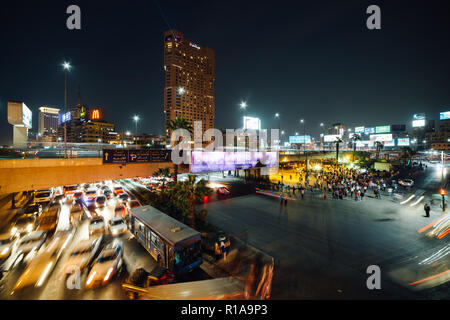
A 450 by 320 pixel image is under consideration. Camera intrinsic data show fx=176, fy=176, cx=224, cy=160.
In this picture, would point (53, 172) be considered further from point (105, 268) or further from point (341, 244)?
point (341, 244)

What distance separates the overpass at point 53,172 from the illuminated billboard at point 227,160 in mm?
7490

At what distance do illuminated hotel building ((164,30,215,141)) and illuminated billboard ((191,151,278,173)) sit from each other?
104 metres

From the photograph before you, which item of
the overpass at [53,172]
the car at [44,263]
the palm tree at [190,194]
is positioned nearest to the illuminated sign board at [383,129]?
the palm tree at [190,194]

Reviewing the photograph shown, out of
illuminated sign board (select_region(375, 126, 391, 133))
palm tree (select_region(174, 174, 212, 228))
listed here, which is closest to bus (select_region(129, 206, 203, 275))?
palm tree (select_region(174, 174, 212, 228))

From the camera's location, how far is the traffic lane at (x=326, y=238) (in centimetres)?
895

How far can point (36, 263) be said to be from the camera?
1048 centimetres

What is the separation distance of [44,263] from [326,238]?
19.1m

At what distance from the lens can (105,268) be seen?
364 inches

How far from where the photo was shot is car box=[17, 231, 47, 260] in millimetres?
11391

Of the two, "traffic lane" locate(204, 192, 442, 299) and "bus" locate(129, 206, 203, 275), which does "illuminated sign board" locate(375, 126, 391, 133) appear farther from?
"bus" locate(129, 206, 203, 275)

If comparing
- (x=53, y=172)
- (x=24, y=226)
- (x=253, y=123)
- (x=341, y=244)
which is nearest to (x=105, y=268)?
(x=53, y=172)
